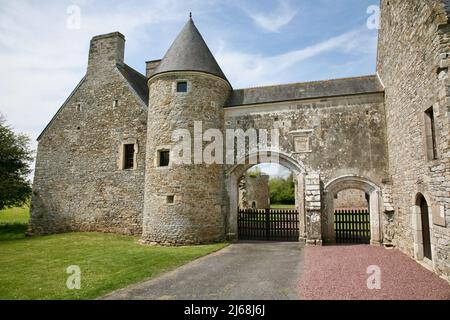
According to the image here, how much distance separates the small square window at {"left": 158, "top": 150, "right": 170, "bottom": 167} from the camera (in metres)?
12.1

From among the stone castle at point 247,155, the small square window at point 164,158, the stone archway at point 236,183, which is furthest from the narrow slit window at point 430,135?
the small square window at point 164,158

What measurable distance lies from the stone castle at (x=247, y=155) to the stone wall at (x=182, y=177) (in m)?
0.04

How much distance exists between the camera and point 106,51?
51.9ft

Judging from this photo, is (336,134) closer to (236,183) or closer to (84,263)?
(236,183)

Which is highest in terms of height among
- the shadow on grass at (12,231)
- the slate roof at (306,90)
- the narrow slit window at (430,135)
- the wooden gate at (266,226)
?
the slate roof at (306,90)

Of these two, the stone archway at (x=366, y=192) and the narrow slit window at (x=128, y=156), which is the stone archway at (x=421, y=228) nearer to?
the stone archway at (x=366, y=192)

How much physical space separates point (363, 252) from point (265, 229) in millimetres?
4793

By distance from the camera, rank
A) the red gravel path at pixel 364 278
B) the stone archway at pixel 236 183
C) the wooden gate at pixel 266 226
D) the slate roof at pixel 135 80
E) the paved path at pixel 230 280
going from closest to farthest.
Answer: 1. the red gravel path at pixel 364 278
2. the paved path at pixel 230 280
3. the stone archway at pixel 236 183
4. the wooden gate at pixel 266 226
5. the slate roof at pixel 135 80

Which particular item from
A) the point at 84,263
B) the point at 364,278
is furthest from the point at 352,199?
the point at 84,263

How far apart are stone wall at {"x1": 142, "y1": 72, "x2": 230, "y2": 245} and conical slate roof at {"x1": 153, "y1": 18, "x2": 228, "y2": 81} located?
0.30m

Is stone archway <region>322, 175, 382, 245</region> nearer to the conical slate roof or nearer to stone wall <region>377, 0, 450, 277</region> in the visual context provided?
stone wall <region>377, 0, 450, 277</region>

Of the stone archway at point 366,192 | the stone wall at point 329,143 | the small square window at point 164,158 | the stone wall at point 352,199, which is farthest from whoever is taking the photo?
the stone wall at point 352,199

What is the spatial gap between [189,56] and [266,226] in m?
8.26

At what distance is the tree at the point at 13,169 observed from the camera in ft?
54.6
